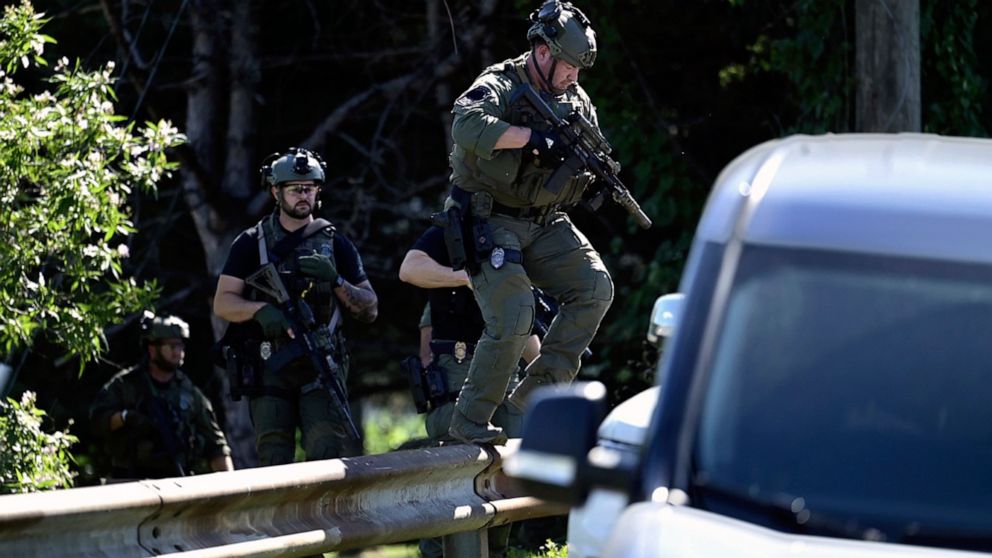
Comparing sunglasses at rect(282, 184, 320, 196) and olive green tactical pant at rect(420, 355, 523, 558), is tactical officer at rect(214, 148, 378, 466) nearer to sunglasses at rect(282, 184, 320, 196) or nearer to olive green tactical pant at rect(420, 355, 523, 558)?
sunglasses at rect(282, 184, 320, 196)

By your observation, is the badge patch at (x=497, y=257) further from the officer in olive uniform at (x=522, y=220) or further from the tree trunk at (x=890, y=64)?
the tree trunk at (x=890, y=64)

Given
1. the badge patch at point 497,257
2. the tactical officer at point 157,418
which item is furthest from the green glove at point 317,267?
the tactical officer at point 157,418

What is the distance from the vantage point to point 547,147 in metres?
7.60

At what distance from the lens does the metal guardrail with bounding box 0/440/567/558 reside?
16.7 feet

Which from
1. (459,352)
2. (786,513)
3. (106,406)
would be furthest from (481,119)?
(106,406)

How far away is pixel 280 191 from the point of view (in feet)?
29.2

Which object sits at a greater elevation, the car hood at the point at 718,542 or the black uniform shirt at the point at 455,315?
the black uniform shirt at the point at 455,315

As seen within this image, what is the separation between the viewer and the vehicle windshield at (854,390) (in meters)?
3.66

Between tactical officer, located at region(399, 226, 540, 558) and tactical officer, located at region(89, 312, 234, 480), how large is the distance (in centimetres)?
280

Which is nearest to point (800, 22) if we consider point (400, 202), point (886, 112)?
point (886, 112)

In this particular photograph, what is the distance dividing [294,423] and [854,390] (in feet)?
17.5

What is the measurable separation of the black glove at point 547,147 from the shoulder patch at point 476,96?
9.1 inches

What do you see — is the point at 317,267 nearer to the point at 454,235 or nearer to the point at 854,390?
the point at 454,235

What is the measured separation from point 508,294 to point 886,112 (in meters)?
3.63
